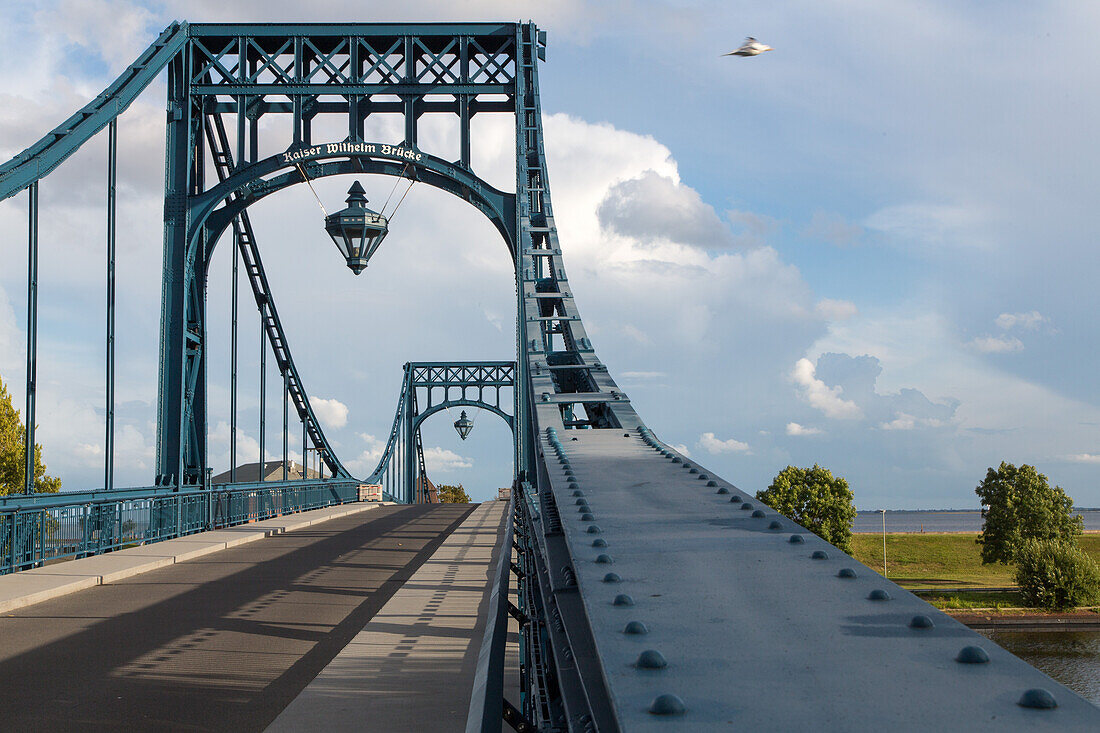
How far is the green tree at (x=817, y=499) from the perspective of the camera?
243 feet

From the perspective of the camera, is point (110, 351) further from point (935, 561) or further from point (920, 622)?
point (935, 561)

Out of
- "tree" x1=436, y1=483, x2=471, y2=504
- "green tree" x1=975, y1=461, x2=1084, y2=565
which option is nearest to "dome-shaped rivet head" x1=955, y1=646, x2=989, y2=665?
"green tree" x1=975, y1=461, x2=1084, y2=565

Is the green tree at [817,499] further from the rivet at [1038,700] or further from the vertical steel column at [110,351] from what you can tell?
the rivet at [1038,700]

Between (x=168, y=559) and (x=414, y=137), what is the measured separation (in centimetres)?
921

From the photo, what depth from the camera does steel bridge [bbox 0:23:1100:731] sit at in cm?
208

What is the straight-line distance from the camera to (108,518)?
16.8 m

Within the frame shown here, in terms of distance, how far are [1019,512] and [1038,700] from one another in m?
73.5

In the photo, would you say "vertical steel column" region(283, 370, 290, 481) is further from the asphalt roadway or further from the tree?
the tree

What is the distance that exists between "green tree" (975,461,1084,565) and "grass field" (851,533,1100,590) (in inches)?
99.3

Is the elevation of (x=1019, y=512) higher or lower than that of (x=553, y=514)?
lower

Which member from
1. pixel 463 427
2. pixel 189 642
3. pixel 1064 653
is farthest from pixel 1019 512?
pixel 189 642

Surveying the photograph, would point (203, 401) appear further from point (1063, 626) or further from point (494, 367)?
point (1063, 626)

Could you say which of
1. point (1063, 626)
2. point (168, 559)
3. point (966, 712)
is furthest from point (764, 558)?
point (1063, 626)

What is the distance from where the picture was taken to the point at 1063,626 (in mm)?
54844
